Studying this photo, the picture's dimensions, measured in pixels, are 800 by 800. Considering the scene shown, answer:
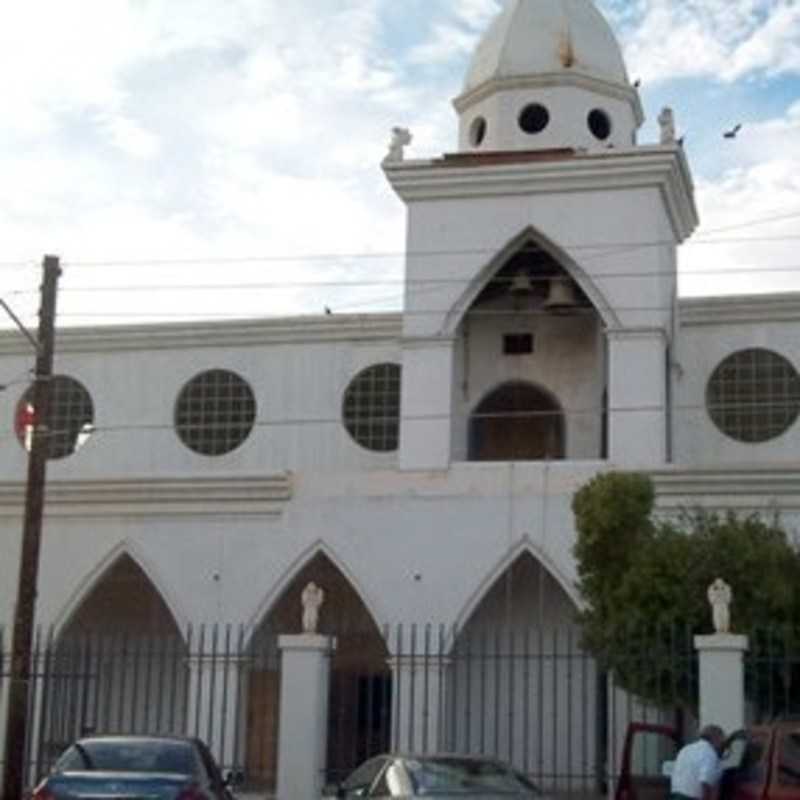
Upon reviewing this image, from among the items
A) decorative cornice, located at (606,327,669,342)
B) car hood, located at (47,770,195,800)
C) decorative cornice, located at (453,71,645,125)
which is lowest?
car hood, located at (47,770,195,800)

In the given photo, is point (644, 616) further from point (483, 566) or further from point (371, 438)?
point (371, 438)

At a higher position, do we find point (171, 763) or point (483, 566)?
point (483, 566)

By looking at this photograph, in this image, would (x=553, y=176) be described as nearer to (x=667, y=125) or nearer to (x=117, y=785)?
(x=667, y=125)

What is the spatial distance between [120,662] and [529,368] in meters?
9.58

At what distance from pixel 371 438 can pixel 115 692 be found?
700 centimetres

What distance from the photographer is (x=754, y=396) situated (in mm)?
31938

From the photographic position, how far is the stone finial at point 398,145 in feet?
101

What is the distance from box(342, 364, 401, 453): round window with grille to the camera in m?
33.0

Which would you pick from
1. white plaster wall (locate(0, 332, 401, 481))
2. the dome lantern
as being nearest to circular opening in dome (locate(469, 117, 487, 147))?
the dome lantern

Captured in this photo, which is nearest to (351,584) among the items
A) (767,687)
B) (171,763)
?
(767,687)

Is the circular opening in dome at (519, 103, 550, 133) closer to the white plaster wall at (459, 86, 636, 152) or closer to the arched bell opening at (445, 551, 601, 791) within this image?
the white plaster wall at (459, 86, 636, 152)

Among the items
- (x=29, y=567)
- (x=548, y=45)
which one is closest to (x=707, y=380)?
(x=548, y=45)

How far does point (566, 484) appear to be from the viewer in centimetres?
2777

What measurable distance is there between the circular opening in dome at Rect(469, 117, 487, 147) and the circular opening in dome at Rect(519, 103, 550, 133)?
870mm
